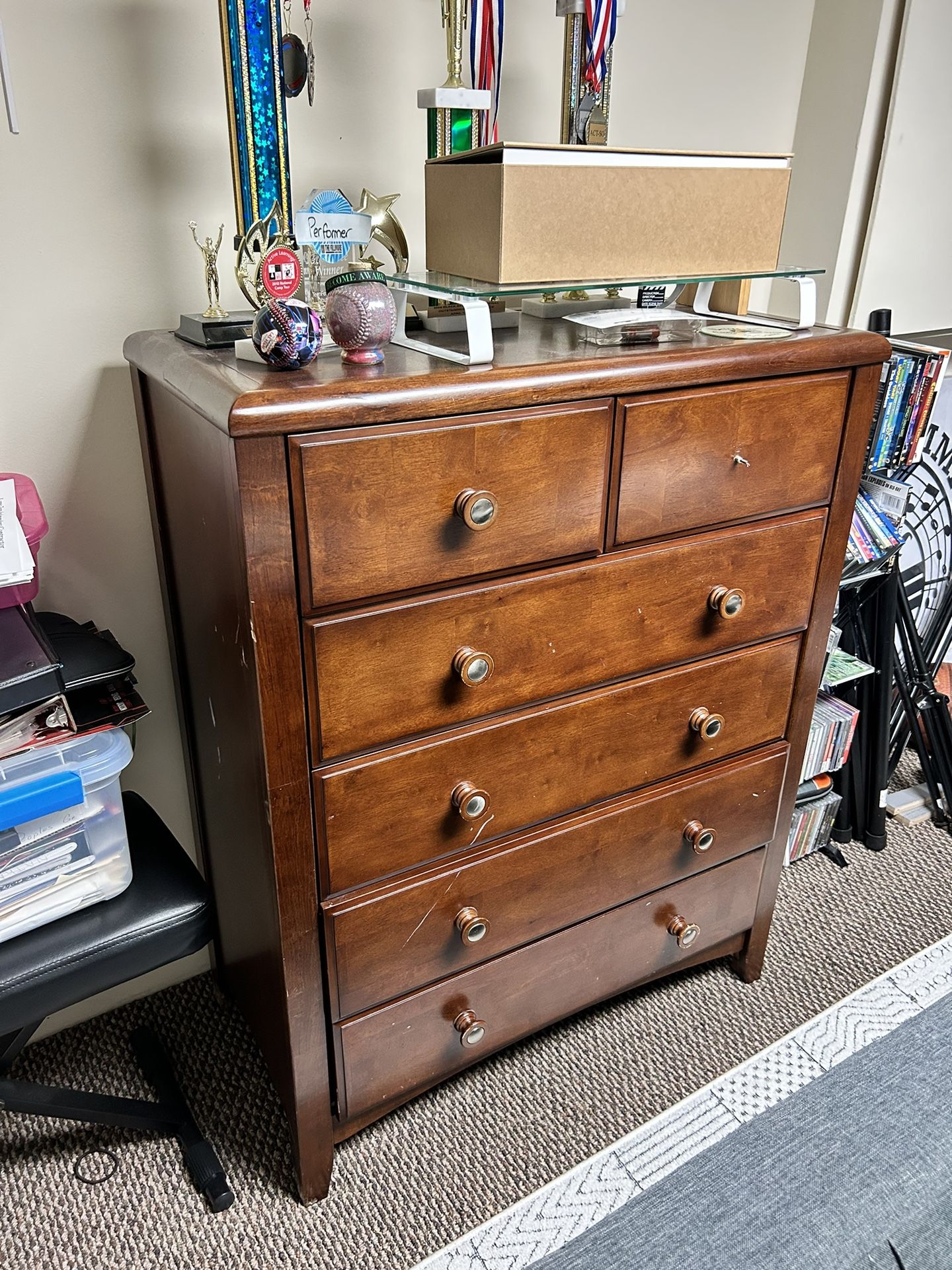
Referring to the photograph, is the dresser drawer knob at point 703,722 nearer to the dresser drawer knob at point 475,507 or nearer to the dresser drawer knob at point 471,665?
the dresser drawer knob at point 471,665

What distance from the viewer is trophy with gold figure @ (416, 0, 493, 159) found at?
118 centimetres

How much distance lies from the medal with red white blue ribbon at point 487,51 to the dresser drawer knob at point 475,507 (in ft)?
1.92

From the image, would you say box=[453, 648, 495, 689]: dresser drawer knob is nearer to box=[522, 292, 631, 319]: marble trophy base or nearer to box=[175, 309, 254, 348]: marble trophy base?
box=[175, 309, 254, 348]: marble trophy base

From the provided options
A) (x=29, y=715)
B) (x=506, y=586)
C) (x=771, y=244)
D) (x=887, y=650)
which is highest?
(x=771, y=244)

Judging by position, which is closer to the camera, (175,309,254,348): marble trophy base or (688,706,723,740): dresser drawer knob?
(175,309,254,348): marble trophy base

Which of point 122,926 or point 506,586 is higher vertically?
point 506,586

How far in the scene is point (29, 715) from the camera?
1.01m

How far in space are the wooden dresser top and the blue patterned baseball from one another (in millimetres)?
18

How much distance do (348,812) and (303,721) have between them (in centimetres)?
14

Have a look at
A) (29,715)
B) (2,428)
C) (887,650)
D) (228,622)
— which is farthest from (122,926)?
(887,650)

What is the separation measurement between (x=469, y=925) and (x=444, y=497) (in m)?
0.59

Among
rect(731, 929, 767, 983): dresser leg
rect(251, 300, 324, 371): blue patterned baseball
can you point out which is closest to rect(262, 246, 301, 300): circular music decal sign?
rect(251, 300, 324, 371): blue patterned baseball

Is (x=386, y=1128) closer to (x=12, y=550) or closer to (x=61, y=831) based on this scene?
(x=61, y=831)

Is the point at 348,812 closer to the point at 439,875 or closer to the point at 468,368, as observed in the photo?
the point at 439,875
